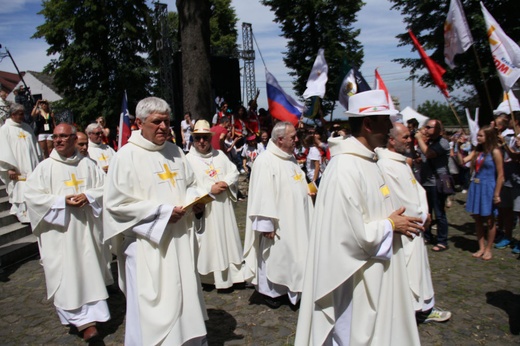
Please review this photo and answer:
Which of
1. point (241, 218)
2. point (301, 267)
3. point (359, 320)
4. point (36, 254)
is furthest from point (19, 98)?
point (359, 320)

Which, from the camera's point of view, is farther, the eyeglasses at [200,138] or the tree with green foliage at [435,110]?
the tree with green foliage at [435,110]

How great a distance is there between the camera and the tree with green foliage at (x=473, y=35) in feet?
70.5

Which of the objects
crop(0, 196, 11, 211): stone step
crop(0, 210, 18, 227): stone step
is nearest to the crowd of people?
crop(0, 210, 18, 227): stone step

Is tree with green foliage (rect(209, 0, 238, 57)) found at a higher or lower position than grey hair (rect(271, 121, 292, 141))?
higher

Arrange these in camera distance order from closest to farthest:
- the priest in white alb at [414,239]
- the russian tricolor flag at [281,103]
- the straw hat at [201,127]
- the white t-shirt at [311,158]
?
1. the priest in white alb at [414,239]
2. the straw hat at [201,127]
3. the russian tricolor flag at [281,103]
4. the white t-shirt at [311,158]

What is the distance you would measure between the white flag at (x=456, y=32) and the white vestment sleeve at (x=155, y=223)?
21.2 ft

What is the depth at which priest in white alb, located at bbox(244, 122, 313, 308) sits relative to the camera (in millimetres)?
5270

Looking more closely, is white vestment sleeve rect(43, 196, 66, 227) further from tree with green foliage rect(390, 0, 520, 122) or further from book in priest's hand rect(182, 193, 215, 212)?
tree with green foliage rect(390, 0, 520, 122)

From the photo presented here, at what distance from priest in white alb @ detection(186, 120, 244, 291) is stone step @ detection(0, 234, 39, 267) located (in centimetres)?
383

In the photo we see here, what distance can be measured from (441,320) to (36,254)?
23.8 feet

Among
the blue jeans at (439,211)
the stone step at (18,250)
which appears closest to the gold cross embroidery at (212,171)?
the blue jeans at (439,211)

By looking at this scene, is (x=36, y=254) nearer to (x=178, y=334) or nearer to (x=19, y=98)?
(x=178, y=334)

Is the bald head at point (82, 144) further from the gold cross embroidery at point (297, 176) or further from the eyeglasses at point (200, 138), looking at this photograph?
the gold cross embroidery at point (297, 176)

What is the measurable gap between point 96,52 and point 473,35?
25.4 meters
